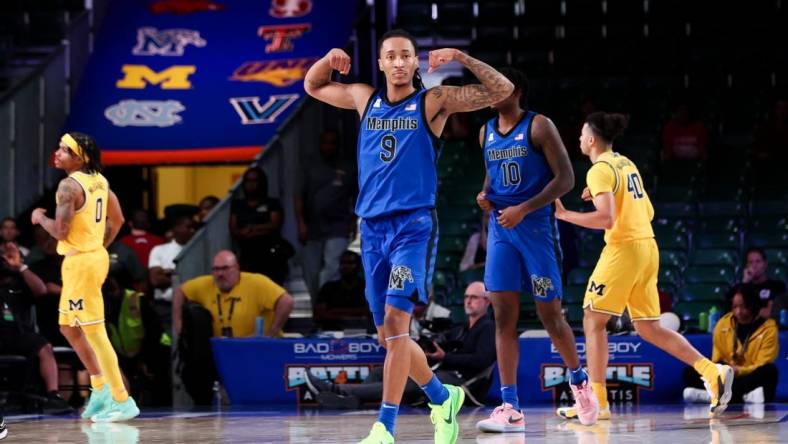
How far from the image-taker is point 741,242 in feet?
47.3

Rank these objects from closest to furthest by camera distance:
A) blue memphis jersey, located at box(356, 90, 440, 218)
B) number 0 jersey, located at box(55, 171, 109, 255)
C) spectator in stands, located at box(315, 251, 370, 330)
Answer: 1. blue memphis jersey, located at box(356, 90, 440, 218)
2. number 0 jersey, located at box(55, 171, 109, 255)
3. spectator in stands, located at box(315, 251, 370, 330)

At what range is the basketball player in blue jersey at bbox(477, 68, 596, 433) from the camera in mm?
8383

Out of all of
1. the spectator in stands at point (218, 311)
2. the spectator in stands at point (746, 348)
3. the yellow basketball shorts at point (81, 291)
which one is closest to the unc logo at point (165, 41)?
the spectator in stands at point (218, 311)

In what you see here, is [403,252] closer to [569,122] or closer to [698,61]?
[569,122]

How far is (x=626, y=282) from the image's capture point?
8.80m

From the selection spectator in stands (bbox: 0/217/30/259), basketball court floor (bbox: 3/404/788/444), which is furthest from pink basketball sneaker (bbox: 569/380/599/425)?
spectator in stands (bbox: 0/217/30/259)

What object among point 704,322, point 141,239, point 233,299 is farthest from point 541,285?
point 141,239

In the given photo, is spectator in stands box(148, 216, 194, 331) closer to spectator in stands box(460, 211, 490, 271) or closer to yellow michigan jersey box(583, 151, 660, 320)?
spectator in stands box(460, 211, 490, 271)

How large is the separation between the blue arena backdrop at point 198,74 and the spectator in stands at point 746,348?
711 cm

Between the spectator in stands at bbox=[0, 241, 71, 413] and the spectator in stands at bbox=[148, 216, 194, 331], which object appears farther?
the spectator in stands at bbox=[148, 216, 194, 331]

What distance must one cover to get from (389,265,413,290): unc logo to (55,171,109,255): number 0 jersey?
355 centimetres

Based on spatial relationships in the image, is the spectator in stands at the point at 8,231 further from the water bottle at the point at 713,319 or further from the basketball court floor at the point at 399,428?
the water bottle at the point at 713,319

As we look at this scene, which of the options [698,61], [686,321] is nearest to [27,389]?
[686,321]

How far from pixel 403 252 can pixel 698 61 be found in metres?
11.4
